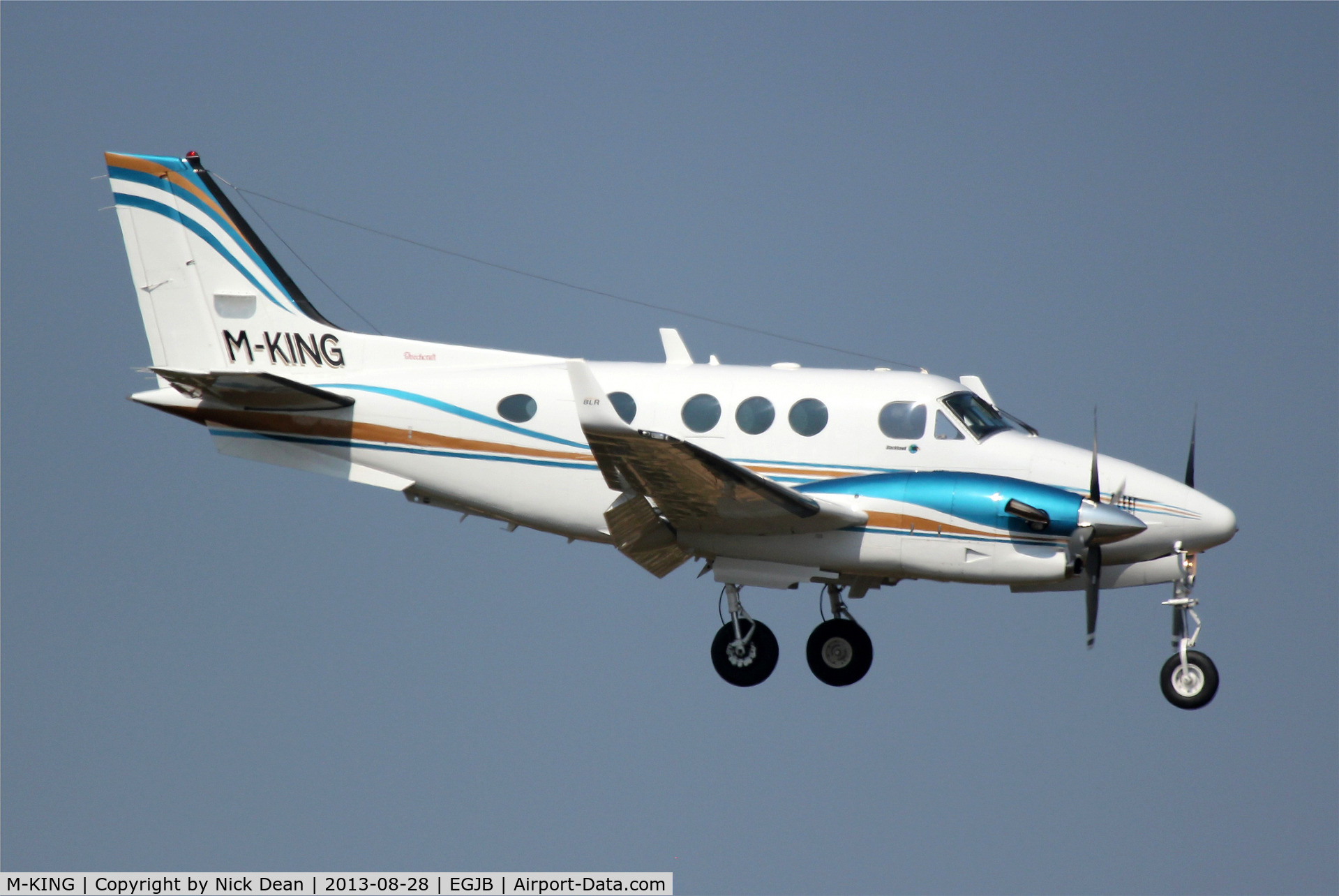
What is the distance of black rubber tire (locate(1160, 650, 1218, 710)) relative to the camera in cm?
1784

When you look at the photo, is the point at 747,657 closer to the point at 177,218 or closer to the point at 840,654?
the point at 840,654

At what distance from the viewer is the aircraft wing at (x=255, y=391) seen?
774 inches

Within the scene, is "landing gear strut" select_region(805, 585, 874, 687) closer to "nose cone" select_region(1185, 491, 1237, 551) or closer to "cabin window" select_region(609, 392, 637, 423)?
"cabin window" select_region(609, 392, 637, 423)

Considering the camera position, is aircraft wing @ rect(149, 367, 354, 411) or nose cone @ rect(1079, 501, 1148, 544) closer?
nose cone @ rect(1079, 501, 1148, 544)

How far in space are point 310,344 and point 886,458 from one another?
25.9 ft

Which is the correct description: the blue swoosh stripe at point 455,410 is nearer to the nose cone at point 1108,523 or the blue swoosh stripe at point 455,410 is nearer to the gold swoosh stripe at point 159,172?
Result: the gold swoosh stripe at point 159,172

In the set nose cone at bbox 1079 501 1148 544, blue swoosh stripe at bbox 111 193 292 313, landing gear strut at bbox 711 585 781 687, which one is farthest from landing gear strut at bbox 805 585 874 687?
blue swoosh stripe at bbox 111 193 292 313

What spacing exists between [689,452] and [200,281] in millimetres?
8192

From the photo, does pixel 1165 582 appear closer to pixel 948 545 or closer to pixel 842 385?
pixel 948 545

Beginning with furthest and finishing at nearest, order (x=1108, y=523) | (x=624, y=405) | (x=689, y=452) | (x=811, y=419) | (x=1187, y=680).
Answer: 1. (x=624, y=405)
2. (x=811, y=419)
3. (x=1187, y=680)
4. (x=1108, y=523)
5. (x=689, y=452)

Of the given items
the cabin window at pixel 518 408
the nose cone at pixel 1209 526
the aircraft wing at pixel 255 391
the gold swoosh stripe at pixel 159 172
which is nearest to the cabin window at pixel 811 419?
the cabin window at pixel 518 408

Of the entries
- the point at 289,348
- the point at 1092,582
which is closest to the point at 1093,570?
the point at 1092,582

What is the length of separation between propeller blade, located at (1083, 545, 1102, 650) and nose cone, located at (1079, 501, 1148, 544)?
23 cm

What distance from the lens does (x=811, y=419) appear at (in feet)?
62.2
